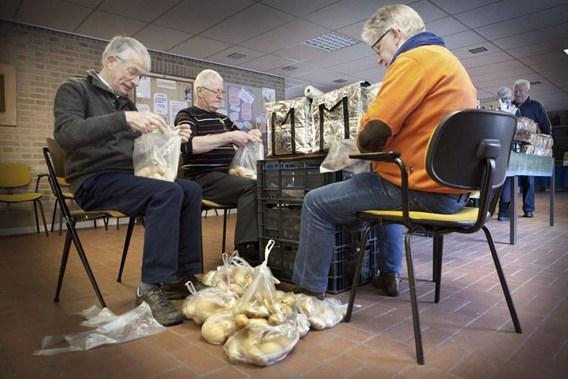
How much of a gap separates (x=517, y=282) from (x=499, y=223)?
2370mm

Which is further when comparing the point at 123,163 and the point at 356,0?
the point at 356,0

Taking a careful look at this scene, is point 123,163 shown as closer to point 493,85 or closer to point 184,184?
point 184,184

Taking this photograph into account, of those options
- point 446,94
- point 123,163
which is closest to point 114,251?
point 123,163

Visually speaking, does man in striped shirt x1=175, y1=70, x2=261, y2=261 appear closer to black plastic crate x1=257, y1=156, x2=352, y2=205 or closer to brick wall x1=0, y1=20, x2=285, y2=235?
black plastic crate x1=257, y1=156, x2=352, y2=205

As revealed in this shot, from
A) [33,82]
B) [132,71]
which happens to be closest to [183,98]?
[33,82]

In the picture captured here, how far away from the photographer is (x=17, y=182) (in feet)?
14.0

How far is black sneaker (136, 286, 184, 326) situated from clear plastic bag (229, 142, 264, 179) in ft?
3.20

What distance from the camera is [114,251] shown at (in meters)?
3.05

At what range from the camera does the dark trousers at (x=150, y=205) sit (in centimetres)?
156

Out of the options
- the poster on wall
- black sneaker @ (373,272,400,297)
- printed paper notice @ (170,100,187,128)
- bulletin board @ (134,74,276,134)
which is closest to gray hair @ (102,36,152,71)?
black sneaker @ (373,272,400,297)

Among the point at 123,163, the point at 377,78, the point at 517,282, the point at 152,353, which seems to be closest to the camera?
the point at 152,353

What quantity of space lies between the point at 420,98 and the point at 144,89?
195 inches

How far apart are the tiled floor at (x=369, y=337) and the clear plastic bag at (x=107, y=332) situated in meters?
0.04

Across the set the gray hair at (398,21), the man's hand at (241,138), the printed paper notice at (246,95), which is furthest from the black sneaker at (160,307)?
the printed paper notice at (246,95)
